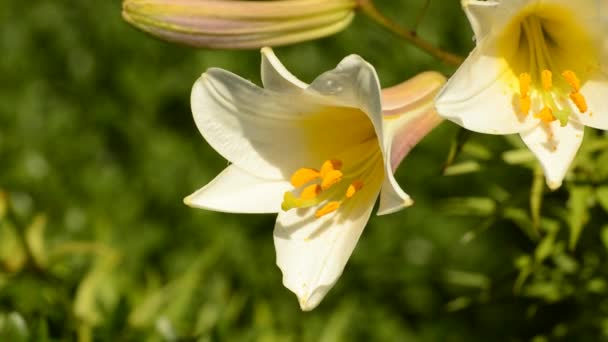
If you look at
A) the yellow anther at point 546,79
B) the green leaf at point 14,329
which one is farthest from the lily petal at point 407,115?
the green leaf at point 14,329

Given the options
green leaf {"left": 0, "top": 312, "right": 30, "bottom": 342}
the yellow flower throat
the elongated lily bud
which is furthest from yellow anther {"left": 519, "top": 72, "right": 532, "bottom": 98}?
green leaf {"left": 0, "top": 312, "right": 30, "bottom": 342}

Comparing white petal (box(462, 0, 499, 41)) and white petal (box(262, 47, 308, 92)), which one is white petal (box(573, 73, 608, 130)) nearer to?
white petal (box(462, 0, 499, 41))

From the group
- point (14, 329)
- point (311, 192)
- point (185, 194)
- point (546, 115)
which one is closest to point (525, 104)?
point (546, 115)

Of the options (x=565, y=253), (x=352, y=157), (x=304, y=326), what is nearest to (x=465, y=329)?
(x=304, y=326)

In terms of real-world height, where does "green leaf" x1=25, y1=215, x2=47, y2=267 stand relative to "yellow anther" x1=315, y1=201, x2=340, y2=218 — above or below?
below

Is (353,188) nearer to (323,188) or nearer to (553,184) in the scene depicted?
(323,188)
